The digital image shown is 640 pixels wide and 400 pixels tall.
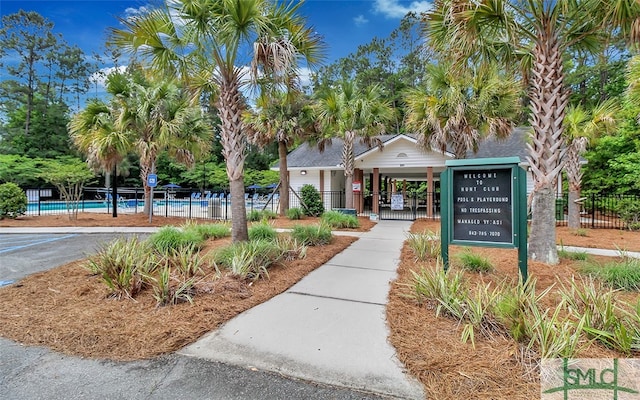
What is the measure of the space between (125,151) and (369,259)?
11.7m

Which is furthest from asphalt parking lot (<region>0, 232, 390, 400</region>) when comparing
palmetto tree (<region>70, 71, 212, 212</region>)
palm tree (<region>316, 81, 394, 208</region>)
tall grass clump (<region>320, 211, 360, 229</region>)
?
palm tree (<region>316, 81, 394, 208</region>)

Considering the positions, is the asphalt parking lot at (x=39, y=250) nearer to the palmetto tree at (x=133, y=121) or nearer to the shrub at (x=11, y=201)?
the palmetto tree at (x=133, y=121)

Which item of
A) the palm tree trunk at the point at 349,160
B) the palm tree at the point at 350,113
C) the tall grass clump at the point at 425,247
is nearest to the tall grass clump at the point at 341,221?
the palm tree trunk at the point at 349,160

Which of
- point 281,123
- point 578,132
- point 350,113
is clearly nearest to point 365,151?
point 350,113

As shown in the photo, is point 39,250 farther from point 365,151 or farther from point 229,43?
point 365,151

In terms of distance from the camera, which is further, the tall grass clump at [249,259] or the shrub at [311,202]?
the shrub at [311,202]

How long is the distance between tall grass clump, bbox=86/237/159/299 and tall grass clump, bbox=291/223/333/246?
364cm

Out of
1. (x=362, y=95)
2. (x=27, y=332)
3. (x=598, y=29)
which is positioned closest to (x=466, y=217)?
(x=598, y=29)

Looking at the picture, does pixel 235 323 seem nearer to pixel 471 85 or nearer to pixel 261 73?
pixel 261 73

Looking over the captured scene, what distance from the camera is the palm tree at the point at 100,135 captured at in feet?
41.3

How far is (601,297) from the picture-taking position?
3.35m

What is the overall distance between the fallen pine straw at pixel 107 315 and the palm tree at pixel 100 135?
28.5ft

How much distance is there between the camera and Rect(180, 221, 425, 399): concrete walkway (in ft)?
8.78

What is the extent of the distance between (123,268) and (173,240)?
2.49 meters
